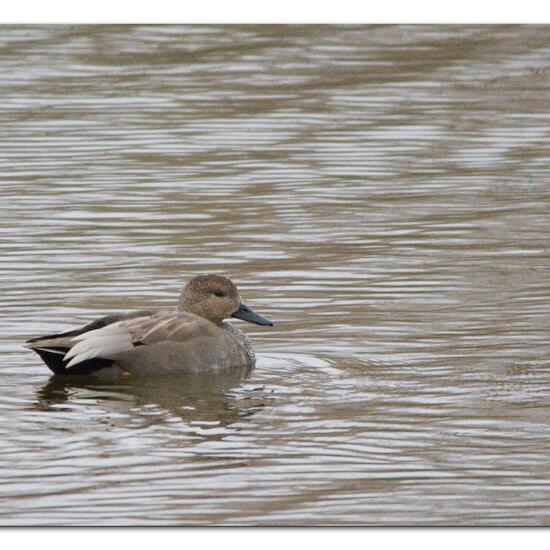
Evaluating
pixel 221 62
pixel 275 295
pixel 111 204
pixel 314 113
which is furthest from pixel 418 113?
pixel 275 295

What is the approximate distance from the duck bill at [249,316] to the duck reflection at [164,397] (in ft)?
1.14

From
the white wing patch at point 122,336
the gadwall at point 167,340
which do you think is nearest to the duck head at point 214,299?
the gadwall at point 167,340

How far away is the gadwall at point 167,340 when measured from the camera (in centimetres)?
1033

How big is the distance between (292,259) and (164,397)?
300 cm

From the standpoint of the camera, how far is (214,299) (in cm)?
1128

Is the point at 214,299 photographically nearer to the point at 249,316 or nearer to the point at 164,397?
the point at 249,316

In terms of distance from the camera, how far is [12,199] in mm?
14680

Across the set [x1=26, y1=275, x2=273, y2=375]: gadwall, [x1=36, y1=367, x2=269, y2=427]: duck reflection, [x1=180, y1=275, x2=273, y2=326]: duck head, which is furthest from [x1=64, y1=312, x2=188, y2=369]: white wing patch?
[x1=180, y1=275, x2=273, y2=326]: duck head

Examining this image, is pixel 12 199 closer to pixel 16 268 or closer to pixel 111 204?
pixel 111 204

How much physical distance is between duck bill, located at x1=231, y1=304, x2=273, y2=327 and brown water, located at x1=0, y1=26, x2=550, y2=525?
8.1 inches

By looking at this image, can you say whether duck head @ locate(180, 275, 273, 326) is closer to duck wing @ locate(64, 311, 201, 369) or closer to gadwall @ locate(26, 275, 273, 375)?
gadwall @ locate(26, 275, 273, 375)

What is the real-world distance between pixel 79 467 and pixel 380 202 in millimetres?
6454

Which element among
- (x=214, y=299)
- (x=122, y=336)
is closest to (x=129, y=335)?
(x=122, y=336)

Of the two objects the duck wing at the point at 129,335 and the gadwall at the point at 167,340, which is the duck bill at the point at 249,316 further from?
the duck wing at the point at 129,335
